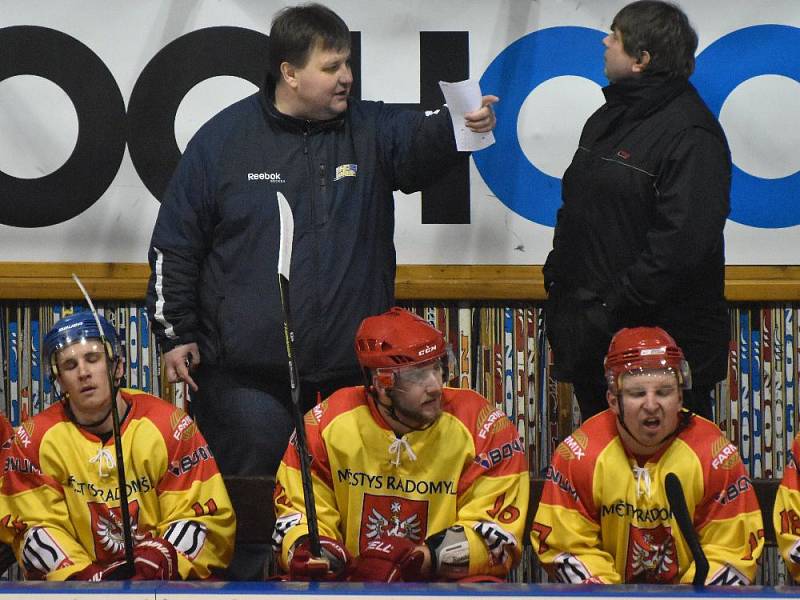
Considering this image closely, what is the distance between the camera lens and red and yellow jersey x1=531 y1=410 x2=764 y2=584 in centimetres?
284

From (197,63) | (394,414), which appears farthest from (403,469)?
(197,63)

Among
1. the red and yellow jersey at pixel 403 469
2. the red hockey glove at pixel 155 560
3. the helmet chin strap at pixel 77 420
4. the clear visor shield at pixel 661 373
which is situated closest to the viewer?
the red hockey glove at pixel 155 560

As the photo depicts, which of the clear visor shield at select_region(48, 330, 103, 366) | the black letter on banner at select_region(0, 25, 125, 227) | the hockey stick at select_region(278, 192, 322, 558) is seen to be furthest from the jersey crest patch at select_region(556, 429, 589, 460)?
the black letter on banner at select_region(0, 25, 125, 227)

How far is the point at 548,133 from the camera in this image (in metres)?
4.11

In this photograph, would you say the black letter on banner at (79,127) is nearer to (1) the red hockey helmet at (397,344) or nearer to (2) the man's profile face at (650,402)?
(1) the red hockey helmet at (397,344)

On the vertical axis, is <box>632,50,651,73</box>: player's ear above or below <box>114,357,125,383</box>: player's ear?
above

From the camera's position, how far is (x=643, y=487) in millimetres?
2918

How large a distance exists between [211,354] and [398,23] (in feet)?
4.19

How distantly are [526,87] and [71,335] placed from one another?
1692 millimetres

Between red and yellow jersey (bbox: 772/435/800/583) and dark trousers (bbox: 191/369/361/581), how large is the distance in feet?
3.61

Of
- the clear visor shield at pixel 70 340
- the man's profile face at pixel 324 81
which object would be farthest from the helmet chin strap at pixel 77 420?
the man's profile face at pixel 324 81

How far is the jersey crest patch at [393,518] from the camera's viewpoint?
3.02 meters

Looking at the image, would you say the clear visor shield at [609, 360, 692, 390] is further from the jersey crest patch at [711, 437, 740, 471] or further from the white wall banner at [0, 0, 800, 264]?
the white wall banner at [0, 0, 800, 264]

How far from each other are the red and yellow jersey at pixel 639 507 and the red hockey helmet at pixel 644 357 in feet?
0.45
